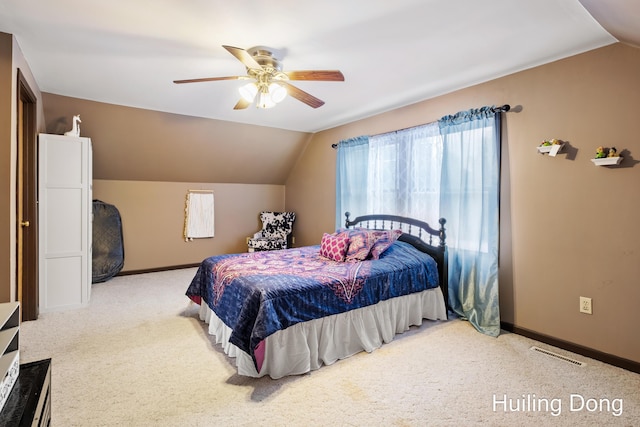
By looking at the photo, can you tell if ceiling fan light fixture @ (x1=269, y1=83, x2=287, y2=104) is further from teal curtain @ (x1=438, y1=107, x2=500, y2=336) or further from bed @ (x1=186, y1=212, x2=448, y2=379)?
teal curtain @ (x1=438, y1=107, x2=500, y2=336)

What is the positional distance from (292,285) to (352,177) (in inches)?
101

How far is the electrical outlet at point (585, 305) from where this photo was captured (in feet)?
8.41

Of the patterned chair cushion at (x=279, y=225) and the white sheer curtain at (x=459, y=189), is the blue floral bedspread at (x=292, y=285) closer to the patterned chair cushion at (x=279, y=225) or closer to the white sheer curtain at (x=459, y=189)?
the white sheer curtain at (x=459, y=189)

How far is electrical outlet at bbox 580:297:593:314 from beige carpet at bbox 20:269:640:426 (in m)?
0.36

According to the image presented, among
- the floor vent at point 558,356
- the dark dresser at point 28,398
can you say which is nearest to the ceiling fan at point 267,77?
the dark dresser at point 28,398

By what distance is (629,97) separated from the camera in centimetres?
236

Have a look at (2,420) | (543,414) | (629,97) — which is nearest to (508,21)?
(629,97)

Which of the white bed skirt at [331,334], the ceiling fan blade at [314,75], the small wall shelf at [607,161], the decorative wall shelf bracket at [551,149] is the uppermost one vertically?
the ceiling fan blade at [314,75]

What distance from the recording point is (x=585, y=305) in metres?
2.58

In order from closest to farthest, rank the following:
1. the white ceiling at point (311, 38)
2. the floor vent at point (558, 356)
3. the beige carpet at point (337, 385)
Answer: the beige carpet at point (337, 385), the white ceiling at point (311, 38), the floor vent at point (558, 356)

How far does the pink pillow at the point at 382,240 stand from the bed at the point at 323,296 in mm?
11

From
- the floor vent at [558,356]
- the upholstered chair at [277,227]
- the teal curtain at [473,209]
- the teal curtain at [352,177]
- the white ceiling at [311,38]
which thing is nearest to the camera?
the white ceiling at [311,38]

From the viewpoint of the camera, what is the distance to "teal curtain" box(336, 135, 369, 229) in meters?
4.47

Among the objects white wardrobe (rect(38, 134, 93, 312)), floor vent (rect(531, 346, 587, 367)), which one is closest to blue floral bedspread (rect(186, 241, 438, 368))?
floor vent (rect(531, 346, 587, 367))
